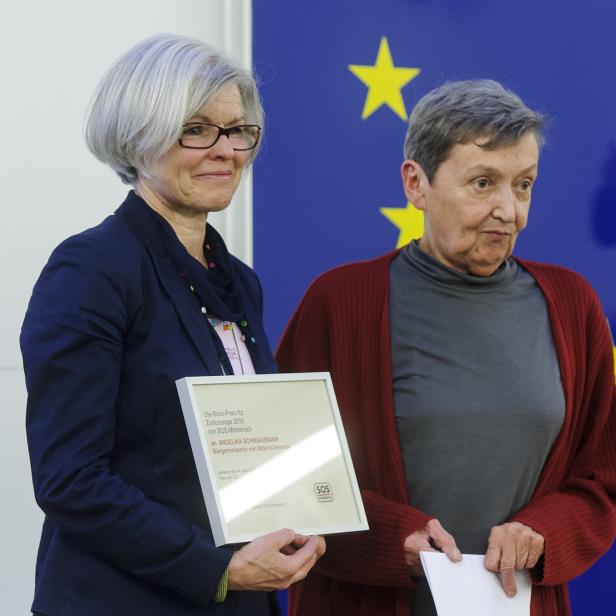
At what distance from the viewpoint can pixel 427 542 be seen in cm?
207

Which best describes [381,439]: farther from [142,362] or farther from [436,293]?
[142,362]

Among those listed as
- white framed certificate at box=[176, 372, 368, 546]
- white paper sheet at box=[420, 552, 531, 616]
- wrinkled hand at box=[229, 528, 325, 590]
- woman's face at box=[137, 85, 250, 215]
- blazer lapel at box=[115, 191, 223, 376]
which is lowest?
white paper sheet at box=[420, 552, 531, 616]

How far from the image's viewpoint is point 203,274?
1946 millimetres

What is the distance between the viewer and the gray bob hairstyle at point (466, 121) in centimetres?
220

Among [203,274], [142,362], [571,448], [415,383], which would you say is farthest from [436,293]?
[142,362]

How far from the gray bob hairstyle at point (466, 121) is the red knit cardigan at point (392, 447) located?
0.26 metres

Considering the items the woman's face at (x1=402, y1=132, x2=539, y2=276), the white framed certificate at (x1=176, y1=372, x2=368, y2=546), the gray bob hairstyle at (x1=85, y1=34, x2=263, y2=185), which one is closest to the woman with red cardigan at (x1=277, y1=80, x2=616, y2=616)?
the woman's face at (x1=402, y1=132, x2=539, y2=276)

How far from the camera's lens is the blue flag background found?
117 inches

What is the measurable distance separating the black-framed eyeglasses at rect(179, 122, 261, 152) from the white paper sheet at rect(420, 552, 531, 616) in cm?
78

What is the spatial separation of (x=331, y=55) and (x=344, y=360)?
3.48 ft

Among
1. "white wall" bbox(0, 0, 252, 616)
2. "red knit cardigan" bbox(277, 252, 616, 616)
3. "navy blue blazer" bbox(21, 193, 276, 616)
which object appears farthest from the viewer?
"white wall" bbox(0, 0, 252, 616)

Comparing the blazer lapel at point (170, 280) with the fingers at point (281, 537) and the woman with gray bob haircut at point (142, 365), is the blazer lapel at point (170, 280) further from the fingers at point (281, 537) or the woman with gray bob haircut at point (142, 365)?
the fingers at point (281, 537)

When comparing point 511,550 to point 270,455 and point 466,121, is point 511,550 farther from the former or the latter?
point 466,121

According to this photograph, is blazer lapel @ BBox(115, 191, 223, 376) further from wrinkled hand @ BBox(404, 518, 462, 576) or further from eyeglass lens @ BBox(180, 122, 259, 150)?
wrinkled hand @ BBox(404, 518, 462, 576)
